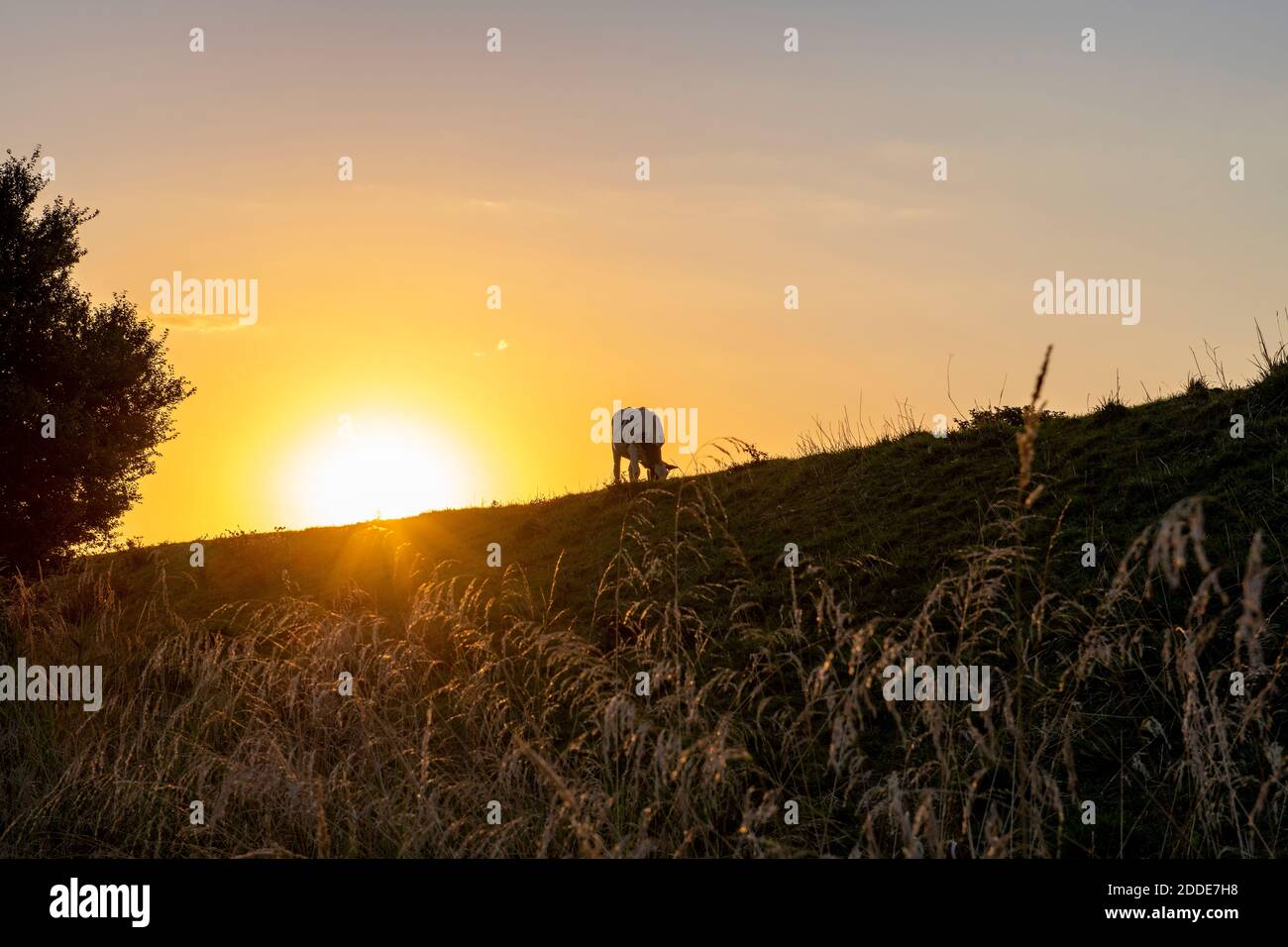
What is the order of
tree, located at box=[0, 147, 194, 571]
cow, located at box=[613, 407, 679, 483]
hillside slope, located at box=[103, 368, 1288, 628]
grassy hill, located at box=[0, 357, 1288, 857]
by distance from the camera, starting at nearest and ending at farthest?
grassy hill, located at box=[0, 357, 1288, 857], hillside slope, located at box=[103, 368, 1288, 628], tree, located at box=[0, 147, 194, 571], cow, located at box=[613, 407, 679, 483]

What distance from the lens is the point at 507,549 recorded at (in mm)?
17328

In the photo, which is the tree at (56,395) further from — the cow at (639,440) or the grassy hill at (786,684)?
the cow at (639,440)

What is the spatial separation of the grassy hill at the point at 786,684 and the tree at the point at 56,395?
374 cm

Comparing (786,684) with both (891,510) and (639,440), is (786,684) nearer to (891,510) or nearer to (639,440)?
(891,510)

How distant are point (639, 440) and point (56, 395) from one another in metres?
11.2

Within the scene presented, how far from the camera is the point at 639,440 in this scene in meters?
23.0

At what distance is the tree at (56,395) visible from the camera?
62.7 ft

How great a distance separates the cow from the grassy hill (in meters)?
5.37

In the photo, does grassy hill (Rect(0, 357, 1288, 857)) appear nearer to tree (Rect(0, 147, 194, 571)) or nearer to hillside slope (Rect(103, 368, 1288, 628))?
hillside slope (Rect(103, 368, 1288, 628))

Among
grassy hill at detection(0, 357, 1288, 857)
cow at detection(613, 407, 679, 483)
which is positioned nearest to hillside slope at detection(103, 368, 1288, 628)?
grassy hill at detection(0, 357, 1288, 857)

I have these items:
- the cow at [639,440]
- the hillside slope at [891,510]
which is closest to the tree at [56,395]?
the hillside slope at [891,510]

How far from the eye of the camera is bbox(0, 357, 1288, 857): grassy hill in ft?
21.9
